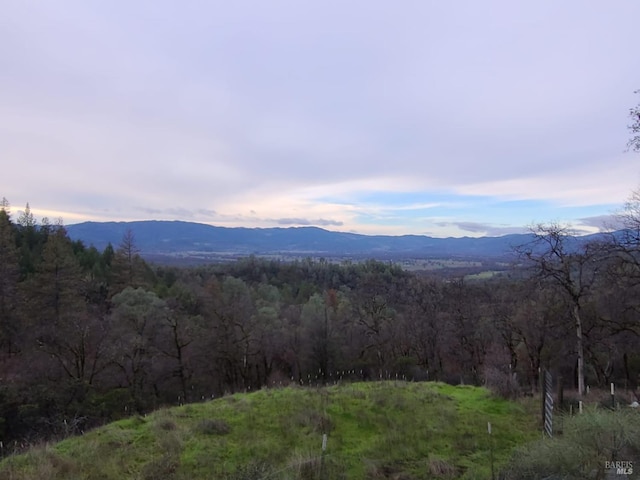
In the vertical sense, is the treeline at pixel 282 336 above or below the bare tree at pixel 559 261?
below

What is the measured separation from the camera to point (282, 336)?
32.8 m

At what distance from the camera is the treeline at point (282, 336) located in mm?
15680

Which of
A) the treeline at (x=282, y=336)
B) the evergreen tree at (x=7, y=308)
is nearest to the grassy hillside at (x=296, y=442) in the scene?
the treeline at (x=282, y=336)

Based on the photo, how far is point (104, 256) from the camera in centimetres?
5225

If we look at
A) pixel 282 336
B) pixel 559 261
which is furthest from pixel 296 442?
pixel 282 336

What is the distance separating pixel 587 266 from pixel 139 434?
14.6 m

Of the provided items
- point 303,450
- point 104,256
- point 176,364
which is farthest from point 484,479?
point 104,256

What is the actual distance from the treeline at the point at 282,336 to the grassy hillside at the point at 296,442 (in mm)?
4109

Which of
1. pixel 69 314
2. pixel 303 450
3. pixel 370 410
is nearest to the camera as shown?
pixel 303 450

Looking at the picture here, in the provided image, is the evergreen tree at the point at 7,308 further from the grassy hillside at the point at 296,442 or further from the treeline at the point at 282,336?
the grassy hillside at the point at 296,442

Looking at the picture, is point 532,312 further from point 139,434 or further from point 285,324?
point 139,434

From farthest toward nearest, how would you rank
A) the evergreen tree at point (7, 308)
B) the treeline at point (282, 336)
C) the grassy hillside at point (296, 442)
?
the evergreen tree at point (7, 308), the treeline at point (282, 336), the grassy hillside at point (296, 442)

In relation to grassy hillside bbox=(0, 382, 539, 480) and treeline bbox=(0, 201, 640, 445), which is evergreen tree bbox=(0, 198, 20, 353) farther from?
grassy hillside bbox=(0, 382, 539, 480)

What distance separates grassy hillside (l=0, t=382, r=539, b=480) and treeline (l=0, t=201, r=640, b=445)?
4109 millimetres
